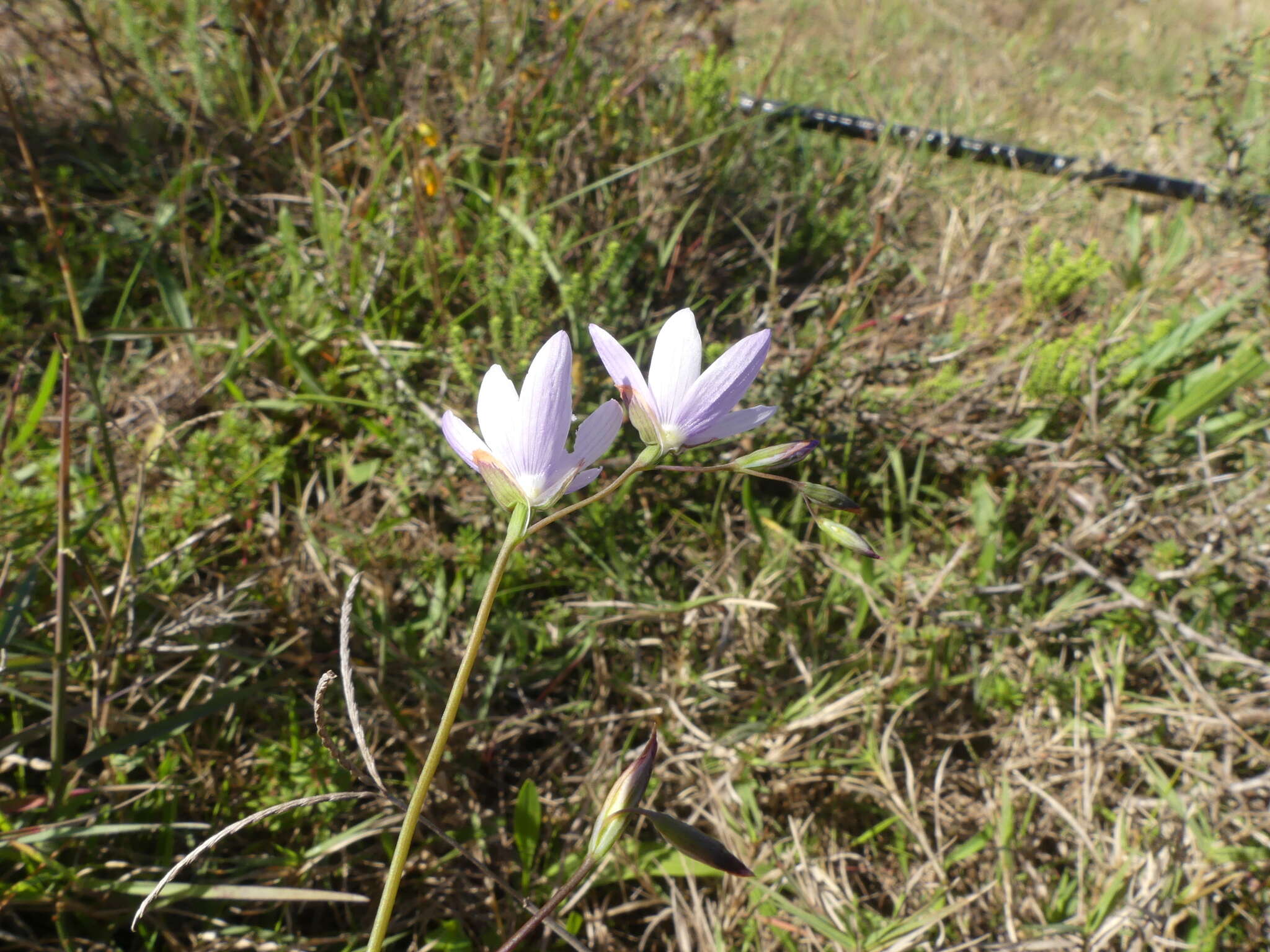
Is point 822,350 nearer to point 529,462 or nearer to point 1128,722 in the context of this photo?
point 1128,722

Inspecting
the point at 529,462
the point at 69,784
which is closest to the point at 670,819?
the point at 529,462

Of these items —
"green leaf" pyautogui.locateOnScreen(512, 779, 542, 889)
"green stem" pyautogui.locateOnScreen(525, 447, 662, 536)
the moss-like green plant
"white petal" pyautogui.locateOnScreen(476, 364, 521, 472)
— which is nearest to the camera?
"green stem" pyautogui.locateOnScreen(525, 447, 662, 536)

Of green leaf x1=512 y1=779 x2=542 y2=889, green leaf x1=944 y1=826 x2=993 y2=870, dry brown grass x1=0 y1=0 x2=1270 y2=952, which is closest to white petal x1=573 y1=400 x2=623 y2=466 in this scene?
dry brown grass x1=0 y1=0 x2=1270 y2=952

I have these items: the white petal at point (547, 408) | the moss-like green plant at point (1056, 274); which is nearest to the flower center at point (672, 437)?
the white petal at point (547, 408)

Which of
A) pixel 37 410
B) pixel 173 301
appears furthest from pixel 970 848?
pixel 173 301

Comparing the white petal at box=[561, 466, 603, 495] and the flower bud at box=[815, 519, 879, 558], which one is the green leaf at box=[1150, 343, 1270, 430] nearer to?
the flower bud at box=[815, 519, 879, 558]
